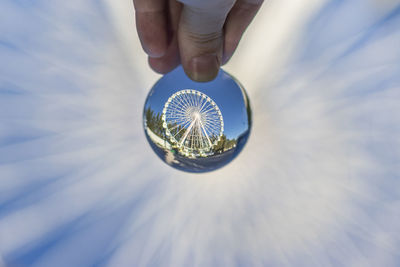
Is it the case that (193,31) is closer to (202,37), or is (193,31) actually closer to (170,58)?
(202,37)

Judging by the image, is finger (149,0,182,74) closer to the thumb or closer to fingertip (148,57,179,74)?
fingertip (148,57,179,74)

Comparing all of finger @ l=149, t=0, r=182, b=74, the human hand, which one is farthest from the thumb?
finger @ l=149, t=0, r=182, b=74

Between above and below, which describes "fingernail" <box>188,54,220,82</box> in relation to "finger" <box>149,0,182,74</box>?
above

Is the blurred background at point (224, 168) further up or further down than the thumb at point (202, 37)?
further down

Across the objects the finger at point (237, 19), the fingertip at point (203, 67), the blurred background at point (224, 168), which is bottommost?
the blurred background at point (224, 168)

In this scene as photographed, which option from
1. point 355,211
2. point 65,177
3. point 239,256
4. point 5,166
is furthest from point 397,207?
point 5,166

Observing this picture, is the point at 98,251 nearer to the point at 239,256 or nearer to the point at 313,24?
the point at 239,256

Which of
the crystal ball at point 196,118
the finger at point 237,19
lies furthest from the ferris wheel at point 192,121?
the finger at point 237,19

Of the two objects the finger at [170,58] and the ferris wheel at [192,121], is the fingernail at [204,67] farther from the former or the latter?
the finger at [170,58]
